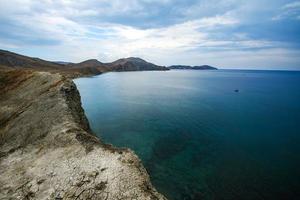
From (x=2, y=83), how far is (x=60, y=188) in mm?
48473

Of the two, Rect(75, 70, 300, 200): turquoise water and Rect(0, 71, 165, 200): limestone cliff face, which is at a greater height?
Rect(0, 71, 165, 200): limestone cliff face

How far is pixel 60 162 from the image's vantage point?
18.0m

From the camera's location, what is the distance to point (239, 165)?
3369 cm

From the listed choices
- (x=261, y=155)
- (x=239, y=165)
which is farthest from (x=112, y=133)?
(x=261, y=155)

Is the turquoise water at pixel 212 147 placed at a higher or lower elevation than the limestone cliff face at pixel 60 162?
lower

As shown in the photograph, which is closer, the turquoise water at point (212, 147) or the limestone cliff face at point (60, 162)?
the limestone cliff face at point (60, 162)

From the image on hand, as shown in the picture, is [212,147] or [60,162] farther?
[212,147]

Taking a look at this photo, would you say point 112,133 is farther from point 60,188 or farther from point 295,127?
point 295,127

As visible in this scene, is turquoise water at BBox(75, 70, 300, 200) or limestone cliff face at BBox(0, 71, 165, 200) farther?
turquoise water at BBox(75, 70, 300, 200)

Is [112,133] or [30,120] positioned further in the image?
[112,133]

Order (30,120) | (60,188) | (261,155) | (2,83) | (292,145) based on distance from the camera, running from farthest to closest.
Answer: (2,83) → (292,145) → (261,155) → (30,120) → (60,188)

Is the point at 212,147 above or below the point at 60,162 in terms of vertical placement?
below

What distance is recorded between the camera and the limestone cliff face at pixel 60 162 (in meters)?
14.8

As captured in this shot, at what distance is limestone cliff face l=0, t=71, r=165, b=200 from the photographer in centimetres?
1484
